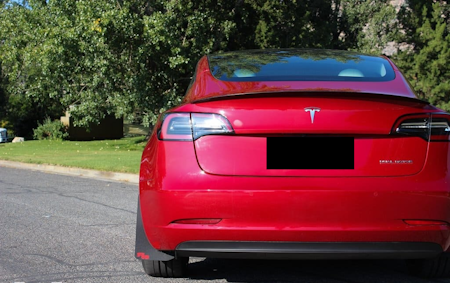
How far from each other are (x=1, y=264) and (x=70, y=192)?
509cm

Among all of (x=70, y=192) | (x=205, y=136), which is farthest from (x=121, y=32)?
(x=205, y=136)

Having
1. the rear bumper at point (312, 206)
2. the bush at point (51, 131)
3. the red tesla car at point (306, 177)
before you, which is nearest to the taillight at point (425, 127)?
the red tesla car at point (306, 177)

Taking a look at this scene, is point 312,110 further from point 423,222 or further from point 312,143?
point 423,222

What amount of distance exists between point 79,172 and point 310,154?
10905 mm

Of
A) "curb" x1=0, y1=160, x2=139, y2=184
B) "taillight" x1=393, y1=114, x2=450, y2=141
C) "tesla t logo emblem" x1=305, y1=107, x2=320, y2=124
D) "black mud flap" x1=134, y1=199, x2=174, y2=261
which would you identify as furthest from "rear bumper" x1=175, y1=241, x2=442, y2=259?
"curb" x1=0, y1=160, x2=139, y2=184

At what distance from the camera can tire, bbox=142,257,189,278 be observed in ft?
13.5

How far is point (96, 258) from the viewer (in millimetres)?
4922

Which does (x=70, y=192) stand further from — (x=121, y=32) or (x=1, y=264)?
(x=121, y=32)

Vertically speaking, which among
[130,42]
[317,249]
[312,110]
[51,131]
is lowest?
[51,131]

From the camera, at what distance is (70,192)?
9742 mm

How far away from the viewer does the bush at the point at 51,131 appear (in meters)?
30.2

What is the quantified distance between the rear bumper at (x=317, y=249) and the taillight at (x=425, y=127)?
25.5 inches

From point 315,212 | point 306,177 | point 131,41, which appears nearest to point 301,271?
point 315,212

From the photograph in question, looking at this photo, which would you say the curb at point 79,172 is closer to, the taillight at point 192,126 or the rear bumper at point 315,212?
the taillight at point 192,126
